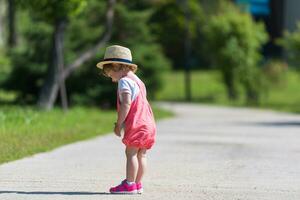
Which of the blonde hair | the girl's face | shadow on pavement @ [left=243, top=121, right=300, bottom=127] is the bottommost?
shadow on pavement @ [left=243, top=121, right=300, bottom=127]

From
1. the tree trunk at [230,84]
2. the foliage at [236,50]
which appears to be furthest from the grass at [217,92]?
the foliage at [236,50]

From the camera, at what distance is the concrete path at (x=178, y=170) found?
9.09m

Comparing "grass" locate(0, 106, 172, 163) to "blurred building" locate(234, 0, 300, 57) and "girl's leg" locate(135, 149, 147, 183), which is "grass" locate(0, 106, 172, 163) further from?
"blurred building" locate(234, 0, 300, 57)

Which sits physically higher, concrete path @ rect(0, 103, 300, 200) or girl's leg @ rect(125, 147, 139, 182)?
girl's leg @ rect(125, 147, 139, 182)

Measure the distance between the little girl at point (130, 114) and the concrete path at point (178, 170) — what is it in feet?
0.78

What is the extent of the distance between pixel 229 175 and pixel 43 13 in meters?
13.4

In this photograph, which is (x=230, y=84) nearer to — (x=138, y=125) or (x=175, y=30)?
(x=175, y=30)

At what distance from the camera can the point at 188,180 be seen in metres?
10.2

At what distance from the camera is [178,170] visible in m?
11.3

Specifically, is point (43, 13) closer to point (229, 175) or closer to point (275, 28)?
point (229, 175)

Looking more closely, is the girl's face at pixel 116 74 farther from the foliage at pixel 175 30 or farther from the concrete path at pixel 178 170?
the foliage at pixel 175 30

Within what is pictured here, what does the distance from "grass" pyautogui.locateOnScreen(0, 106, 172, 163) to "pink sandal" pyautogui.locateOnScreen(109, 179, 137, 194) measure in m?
3.21

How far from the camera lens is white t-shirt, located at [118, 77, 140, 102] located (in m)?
8.99

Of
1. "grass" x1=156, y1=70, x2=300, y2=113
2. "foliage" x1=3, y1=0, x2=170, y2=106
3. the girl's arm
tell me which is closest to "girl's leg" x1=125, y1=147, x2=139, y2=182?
the girl's arm
